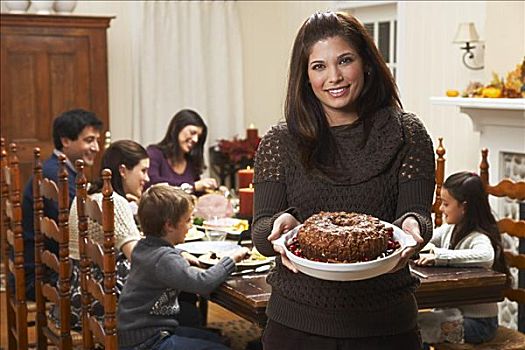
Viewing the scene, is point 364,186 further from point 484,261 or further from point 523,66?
point 523,66

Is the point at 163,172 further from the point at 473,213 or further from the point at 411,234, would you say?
the point at 411,234

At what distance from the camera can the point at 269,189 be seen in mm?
1881

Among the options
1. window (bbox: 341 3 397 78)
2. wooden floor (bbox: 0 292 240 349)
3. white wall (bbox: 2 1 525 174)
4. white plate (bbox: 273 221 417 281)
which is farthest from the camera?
window (bbox: 341 3 397 78)

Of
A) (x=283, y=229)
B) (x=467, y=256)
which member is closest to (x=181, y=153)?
(x=467, y=256)

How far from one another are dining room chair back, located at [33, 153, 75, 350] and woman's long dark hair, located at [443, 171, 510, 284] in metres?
1.36

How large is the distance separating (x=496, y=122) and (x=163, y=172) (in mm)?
1732

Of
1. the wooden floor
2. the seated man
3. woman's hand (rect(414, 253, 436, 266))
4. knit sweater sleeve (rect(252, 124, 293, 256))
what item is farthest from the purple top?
knit sweater sleeve (rect(252, 124, 293, 256))

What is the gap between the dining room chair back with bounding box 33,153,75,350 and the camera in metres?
3.16

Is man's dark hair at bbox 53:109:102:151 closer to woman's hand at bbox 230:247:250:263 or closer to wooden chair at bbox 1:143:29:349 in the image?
wooden chair at bbox 1:143:29:349

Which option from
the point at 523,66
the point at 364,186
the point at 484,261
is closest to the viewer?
the point at 364,186

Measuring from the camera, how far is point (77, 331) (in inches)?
130

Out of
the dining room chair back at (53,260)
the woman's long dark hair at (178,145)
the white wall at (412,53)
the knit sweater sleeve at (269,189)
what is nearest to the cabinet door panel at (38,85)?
the white wall at (412,53)

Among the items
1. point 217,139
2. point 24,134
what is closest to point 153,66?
point 217,139

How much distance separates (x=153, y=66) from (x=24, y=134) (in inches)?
46.6
